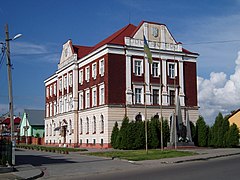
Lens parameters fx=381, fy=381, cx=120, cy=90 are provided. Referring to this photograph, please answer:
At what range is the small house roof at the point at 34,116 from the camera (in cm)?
9400

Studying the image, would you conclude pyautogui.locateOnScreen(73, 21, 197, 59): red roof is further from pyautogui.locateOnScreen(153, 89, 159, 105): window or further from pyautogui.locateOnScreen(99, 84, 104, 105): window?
pyautogui.locateOnScreen(153, 89, 159, 105): window

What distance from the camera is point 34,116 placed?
9562 centimetres

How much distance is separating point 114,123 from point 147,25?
14266 mm

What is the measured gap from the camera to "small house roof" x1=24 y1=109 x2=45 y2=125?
94.0 meters

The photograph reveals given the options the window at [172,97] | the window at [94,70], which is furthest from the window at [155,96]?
the window at [94,70]

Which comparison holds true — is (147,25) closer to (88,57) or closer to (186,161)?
(88,57)

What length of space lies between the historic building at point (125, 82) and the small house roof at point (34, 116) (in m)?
35.0

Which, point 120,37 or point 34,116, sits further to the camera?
point 34,116

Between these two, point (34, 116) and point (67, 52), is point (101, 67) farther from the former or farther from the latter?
point (34, 116)

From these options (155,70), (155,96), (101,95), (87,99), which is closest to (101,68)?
(101,95)

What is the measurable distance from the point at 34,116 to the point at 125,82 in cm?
5170

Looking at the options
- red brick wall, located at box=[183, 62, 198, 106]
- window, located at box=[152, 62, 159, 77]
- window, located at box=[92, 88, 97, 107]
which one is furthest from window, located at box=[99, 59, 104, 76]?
red brick wall, located at box=[183, 62, 198, 106]

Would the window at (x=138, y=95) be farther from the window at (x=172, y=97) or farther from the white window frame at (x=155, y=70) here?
the window at (x=172, y=97)

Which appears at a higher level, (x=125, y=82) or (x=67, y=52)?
(x=67, y=52)
